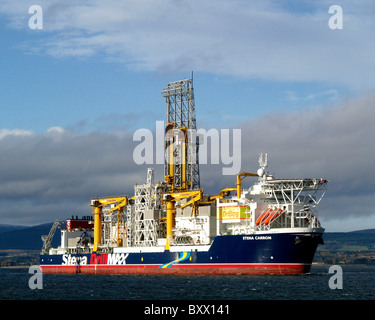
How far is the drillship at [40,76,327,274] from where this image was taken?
70375mm

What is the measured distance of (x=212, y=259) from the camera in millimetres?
74500

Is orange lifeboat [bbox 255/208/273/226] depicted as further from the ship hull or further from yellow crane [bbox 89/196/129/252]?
yellow crane [bbox 89/196/129/252]

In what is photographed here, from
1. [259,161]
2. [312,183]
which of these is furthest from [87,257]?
[312,183]

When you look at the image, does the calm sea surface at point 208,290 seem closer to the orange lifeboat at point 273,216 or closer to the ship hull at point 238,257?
the ship hull at point 238,257

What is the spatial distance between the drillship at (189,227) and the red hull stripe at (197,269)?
110 millimetres

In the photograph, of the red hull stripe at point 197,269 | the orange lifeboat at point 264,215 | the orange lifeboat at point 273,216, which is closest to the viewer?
the red hull stripe at point 197,269

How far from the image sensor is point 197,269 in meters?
76.4

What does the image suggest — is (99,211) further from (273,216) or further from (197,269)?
(273,216)

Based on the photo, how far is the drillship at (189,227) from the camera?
70375mm

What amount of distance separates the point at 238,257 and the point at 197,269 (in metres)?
6.82

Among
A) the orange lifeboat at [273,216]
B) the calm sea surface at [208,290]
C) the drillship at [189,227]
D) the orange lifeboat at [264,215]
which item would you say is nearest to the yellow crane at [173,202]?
the drillship at [189,227]

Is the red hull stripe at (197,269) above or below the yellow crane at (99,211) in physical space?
below
